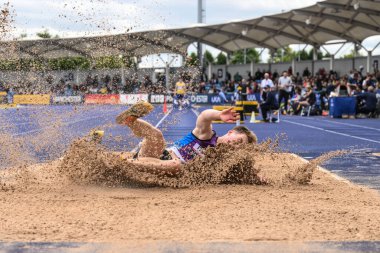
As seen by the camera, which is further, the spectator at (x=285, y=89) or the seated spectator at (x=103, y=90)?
the seated spectator at (x=103, y=90)

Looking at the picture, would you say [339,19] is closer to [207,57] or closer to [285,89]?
[285,89]

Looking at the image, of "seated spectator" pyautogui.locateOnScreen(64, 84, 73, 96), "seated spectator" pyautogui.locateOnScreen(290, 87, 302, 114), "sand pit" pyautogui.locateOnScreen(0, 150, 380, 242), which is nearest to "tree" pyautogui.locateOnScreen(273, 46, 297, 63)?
"seated spectator" pyautogui.locateOnScreen(290, 87, 302, 114)

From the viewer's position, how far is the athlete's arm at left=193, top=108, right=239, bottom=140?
7.17 meters

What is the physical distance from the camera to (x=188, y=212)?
19.4ft

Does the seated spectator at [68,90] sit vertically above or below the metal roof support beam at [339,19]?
below

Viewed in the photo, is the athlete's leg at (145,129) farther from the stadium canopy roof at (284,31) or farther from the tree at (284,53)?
the tree at (284,53)

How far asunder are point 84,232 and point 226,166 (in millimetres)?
3281

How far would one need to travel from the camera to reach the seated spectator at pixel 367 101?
29.2 m

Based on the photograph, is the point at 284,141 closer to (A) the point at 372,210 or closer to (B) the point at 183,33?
(A) the point at 372,210

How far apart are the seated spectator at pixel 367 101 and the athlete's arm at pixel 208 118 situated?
22479mm

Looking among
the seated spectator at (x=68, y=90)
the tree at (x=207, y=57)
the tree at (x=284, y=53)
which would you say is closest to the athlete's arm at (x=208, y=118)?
the seated spectator at (x=68, y=90)

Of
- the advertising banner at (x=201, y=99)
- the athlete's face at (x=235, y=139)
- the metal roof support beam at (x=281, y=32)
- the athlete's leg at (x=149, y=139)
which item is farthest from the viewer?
the metal roof support beam at (x=281, y=32)

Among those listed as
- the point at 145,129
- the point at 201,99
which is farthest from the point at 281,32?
the point at 145,129

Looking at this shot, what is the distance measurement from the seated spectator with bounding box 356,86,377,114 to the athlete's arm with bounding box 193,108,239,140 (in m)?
22.5
